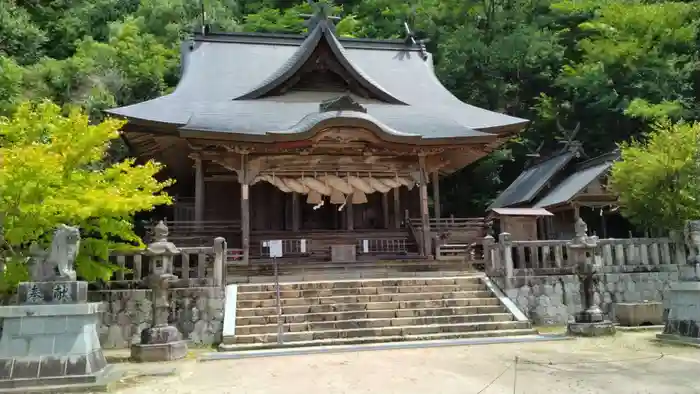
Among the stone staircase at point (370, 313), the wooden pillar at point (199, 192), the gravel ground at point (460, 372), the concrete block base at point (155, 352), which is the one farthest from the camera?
the wooden pillar at point (199, 192)

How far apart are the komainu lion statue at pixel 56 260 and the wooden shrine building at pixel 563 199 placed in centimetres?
1384

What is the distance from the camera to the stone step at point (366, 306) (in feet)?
35.8

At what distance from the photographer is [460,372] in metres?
7.22

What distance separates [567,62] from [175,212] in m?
23.5

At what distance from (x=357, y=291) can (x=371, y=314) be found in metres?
0.93

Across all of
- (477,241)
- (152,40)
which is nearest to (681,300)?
(477,241)

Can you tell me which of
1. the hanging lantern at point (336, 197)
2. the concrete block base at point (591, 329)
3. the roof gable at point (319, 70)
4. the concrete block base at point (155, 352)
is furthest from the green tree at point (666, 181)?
the concrete block base at point (155, 352)

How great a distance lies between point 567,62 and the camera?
98.5ft

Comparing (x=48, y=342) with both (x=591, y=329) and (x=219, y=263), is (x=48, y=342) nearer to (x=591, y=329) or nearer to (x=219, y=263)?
(x=219, y=263)

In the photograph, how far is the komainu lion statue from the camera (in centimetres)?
730

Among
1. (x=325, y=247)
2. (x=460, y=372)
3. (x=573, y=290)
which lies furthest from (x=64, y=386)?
(x=573, y=290)

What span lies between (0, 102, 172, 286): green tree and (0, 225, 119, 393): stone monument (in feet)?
5.90

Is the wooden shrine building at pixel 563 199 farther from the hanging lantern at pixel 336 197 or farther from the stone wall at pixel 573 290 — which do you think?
the hanging lantern at pixel 336 197

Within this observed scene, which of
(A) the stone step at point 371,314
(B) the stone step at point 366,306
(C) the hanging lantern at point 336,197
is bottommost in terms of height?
(A) the stone step at point 371,314
